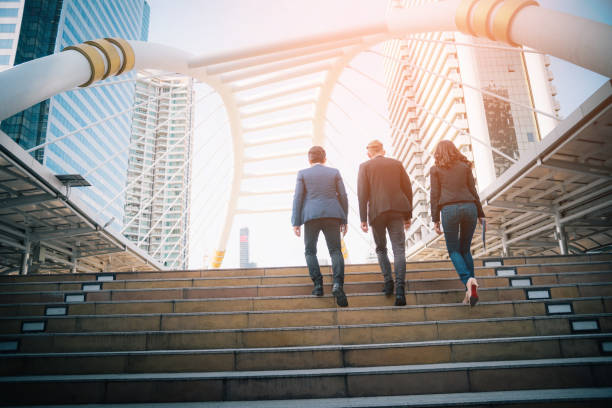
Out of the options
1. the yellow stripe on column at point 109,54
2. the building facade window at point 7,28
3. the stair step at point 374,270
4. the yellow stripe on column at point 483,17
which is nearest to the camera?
the stair step at point 374,270

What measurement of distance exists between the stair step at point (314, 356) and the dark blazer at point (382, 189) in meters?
1.78

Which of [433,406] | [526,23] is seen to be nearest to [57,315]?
[433,406]

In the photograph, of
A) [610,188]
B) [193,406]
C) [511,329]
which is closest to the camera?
[193,406]

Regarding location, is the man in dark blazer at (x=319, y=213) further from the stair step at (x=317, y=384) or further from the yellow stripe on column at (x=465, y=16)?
the yellow stripe on column at (x=465, y=16)

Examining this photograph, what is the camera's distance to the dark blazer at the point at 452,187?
4.37m

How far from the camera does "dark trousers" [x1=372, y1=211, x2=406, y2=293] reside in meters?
4.31

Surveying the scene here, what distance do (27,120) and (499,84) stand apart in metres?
59.9

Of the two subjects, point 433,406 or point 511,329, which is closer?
point 433,406

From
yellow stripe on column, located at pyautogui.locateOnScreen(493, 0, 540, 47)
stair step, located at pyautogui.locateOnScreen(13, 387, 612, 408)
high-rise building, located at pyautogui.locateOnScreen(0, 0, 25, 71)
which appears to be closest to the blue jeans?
stair step, located at pyautogui.locateOnScreen(13, 387, 612, 408)

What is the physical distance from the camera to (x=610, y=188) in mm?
9484

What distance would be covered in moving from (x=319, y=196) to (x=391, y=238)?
38.1 inches

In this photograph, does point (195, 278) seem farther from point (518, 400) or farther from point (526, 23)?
point (526, 23)

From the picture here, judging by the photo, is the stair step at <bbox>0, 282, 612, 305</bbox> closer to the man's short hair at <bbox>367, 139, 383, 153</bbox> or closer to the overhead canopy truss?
the man's short hair at <bbox>367, 139, 383, 153</bbox>

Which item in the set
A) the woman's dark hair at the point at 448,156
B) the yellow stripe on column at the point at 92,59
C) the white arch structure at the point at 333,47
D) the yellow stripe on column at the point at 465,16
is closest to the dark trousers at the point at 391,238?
the woman's dark hair at the point at 448,156
